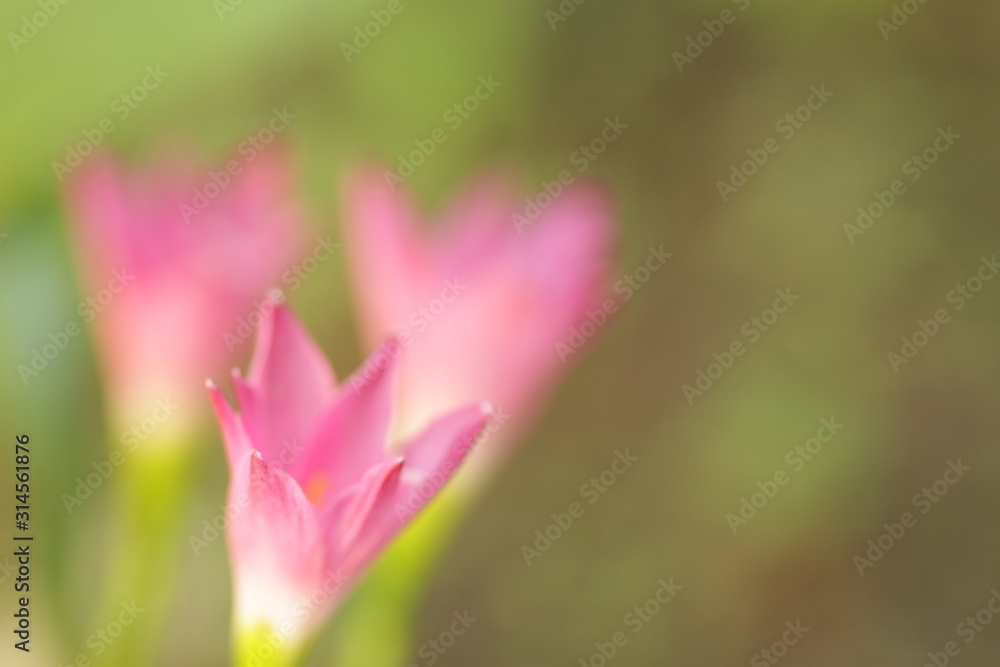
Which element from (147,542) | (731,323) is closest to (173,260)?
(147,542)

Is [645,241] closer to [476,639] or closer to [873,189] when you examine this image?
[873,189]

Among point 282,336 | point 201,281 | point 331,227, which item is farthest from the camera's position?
point 331,227

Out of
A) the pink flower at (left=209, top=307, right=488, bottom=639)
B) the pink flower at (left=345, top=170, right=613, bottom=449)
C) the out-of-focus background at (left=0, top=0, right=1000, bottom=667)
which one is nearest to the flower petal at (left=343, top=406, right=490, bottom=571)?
the pink flower at (left=209, top=307, right=488, bottom=639)

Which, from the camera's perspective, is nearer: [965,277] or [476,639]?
[476,639]

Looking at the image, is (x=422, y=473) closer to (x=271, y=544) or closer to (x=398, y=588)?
(x=271, y=544)

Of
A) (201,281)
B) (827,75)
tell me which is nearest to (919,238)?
(827,75)

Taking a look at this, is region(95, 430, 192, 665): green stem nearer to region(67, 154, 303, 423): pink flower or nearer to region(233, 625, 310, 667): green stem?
region(67, 154, 303, 423): pink flower
